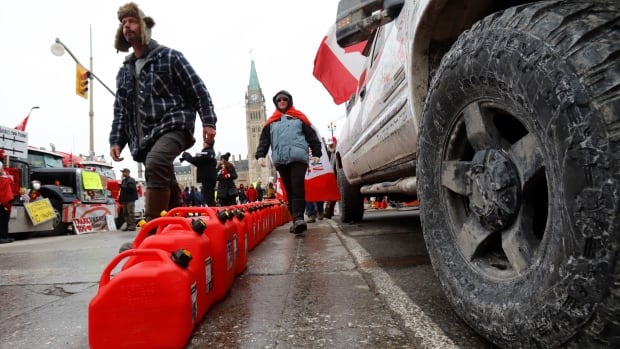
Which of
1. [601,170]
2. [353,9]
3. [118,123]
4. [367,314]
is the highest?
[353,9]

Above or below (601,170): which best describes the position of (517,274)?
below

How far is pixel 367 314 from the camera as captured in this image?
160cm

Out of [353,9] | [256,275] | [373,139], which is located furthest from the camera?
[373,139]

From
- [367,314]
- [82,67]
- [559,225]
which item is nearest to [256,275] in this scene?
[367,314]

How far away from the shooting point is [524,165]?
1.08 meters

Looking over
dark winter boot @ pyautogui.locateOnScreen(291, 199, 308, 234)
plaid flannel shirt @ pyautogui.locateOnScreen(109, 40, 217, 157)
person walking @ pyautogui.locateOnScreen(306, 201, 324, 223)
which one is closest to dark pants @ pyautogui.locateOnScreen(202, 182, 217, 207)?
person walking @ pyautogui.locateOnScreen(306, 201, 324, 223)

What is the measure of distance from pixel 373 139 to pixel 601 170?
2.21 m

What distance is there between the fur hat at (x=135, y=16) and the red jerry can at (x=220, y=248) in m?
1.70

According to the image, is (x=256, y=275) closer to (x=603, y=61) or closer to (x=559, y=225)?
(x=559, y=225)

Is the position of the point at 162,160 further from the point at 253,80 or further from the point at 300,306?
the point at 253,80

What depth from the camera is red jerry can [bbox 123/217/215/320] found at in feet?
5.14

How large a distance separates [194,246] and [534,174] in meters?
1.21

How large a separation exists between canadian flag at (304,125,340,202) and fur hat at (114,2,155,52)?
14.0ft

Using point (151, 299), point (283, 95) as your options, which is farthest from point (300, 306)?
point (283, 95)
